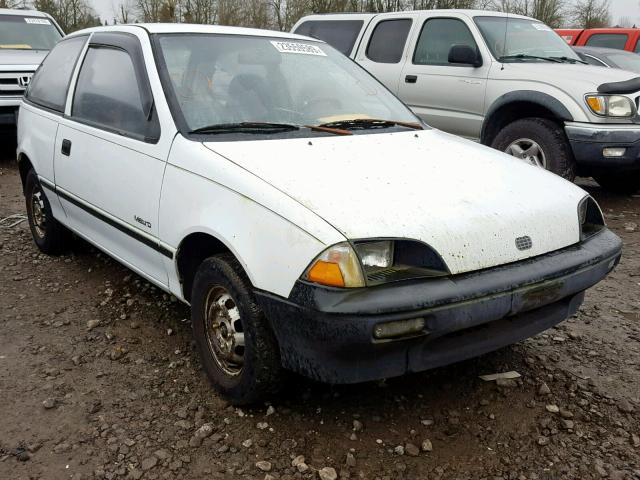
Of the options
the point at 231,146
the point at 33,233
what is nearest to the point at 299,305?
the point at 231,146

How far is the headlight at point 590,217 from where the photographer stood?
2.95 metres

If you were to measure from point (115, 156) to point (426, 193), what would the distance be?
1.74 metres

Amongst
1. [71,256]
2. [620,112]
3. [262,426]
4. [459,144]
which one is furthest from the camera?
[620,112]

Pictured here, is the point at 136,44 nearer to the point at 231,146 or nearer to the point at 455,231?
the point at 231,146

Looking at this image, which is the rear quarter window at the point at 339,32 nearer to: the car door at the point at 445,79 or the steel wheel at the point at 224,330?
the car door at the point at 445,79

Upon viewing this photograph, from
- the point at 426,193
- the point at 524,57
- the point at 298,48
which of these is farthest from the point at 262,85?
the point at 524,57

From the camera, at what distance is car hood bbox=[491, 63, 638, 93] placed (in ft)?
19.3

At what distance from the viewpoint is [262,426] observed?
2.68 m

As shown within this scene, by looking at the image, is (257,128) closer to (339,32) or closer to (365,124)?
(365,124)

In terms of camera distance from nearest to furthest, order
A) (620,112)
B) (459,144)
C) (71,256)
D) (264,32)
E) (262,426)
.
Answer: (262,426) < (459,144) < (264,32) < (71,256) < (620,112)

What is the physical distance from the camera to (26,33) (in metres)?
9.52

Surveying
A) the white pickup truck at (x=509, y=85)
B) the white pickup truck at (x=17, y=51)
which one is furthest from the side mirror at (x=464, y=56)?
the white pickup truck at (x=17, y=51)

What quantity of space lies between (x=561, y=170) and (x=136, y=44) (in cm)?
407

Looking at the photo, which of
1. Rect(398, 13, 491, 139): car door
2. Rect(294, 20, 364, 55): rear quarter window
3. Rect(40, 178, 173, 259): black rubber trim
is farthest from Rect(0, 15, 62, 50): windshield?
Rect(40, 178, 173, 259): black rubber trim
